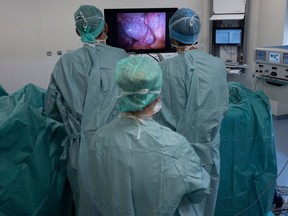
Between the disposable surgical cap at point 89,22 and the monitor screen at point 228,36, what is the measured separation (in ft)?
9.14

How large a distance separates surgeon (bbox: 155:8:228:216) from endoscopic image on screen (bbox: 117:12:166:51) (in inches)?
89.5

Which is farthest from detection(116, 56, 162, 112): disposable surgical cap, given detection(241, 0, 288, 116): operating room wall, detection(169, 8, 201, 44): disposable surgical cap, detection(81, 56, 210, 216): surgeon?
detection(241, 0, 288, 116): operating room wall

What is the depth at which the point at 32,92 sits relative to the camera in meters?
2.07

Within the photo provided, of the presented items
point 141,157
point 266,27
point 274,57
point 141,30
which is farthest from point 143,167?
point 266,27

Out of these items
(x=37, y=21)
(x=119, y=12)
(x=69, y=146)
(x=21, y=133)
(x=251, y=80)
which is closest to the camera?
(x=21, y=133)

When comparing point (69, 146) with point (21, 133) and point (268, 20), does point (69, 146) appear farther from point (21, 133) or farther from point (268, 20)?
point (268, 20)

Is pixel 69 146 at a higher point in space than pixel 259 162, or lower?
higher

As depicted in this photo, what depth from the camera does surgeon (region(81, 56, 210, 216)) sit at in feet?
3.21

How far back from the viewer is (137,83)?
992mm

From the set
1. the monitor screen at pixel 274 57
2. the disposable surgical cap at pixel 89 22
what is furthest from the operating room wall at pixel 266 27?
the disposable surgical cap at pixel 89 22

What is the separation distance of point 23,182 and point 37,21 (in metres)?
3.08

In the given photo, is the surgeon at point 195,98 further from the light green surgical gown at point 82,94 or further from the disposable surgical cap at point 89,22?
the disposable surgical cap at point 89,22

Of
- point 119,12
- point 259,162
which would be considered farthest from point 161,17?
point 259,162

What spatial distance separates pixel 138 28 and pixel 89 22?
2203mm
